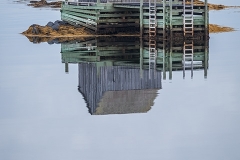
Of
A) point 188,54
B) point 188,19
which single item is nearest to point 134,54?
point 188,54

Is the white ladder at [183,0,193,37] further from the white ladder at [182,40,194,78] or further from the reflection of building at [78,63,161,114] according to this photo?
the reflection of building at [78,63,161,114]

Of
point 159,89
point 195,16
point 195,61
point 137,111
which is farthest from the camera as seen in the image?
point 195,16

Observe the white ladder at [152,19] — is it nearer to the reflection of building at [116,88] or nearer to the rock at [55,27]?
the rock at [55,27]

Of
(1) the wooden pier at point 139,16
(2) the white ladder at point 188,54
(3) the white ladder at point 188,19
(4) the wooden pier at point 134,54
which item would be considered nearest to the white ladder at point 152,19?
(1) the wooden pier at point 139,16

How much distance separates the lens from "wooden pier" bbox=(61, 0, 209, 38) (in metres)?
46.7

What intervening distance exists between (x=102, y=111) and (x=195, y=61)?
1248 cm

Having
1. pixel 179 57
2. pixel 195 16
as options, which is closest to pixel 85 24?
pixel 195 16

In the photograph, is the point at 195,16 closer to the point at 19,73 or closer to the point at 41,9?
the point at 19,73

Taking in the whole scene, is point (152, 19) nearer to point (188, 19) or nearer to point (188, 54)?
point (188, 19)

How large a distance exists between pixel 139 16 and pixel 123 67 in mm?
13436

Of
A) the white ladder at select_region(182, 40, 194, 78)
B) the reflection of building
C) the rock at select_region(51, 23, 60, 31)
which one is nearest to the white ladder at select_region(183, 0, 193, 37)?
the white ladder at select_region(182, 40, 194, 78)

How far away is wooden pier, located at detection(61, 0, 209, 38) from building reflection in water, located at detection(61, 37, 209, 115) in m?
0.77

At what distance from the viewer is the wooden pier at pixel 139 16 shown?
153ft

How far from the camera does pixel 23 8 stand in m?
92.4
